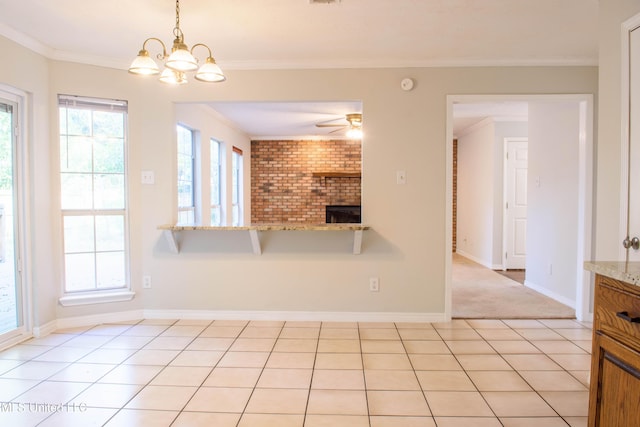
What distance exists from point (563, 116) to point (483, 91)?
134 cm

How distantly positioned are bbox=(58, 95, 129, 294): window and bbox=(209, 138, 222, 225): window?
2268 mm

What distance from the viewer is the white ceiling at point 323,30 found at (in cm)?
240

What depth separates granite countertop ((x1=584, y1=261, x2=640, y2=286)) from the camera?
114 cm

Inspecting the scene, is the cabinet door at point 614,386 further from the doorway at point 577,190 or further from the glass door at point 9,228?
the glass door at point 9,228

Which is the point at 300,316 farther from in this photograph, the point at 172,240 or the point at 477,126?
the point at 477,126

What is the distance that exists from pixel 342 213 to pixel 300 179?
1077 millimetres

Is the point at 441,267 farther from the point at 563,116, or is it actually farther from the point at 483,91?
the point at 563,116

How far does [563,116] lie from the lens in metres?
4.03

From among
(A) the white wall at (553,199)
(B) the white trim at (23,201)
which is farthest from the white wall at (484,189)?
(B) the white trim at (23,201)

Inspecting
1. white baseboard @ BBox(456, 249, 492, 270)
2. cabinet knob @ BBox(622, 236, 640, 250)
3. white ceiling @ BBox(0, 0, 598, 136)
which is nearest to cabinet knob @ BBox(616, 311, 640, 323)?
cabinet knob @ BBox(622, 236, 640, 250)

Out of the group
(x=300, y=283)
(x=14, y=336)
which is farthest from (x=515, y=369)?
(x=14, y=336)

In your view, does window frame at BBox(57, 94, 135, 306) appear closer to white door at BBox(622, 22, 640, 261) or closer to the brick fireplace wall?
white door at BBox(622, 22, 640, 261)

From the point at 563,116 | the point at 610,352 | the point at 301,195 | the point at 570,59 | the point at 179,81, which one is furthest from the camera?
the point at 301,195

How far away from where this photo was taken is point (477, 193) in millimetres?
6605
